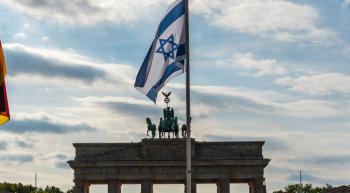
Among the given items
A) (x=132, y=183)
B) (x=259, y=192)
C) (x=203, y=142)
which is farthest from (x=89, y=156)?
(x=259, y=192)

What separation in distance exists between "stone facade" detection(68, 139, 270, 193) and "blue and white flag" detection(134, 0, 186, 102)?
68.3 metres

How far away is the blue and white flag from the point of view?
31188mm

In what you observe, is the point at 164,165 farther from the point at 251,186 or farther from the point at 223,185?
the point at 251,186

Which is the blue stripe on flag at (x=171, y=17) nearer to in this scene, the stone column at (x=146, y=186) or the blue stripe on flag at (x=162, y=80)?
the blue stripe on flag at (x=162, y=80)

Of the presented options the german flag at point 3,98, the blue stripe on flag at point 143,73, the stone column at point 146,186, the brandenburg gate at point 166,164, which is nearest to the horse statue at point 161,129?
the brandenburg gate at point 166,164

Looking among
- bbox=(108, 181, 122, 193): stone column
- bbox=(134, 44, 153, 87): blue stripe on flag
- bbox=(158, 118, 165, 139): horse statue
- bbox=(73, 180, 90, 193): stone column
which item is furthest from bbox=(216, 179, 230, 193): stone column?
bbox=(134, 44, 153, 87): blue stripe on flag

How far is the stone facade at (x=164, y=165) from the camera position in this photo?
9962cm

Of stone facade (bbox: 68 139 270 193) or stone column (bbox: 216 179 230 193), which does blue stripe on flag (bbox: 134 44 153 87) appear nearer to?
stone facade (bbox: 68 139 270 193)

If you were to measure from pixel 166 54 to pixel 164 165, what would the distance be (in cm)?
6917

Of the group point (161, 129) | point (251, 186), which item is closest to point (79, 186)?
point (161, 129)

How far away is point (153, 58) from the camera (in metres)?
31.5

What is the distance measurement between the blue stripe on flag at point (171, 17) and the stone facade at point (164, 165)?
68.4 m

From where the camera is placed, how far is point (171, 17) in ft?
103

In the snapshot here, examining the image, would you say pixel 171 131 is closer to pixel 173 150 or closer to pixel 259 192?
pixel 173 150
